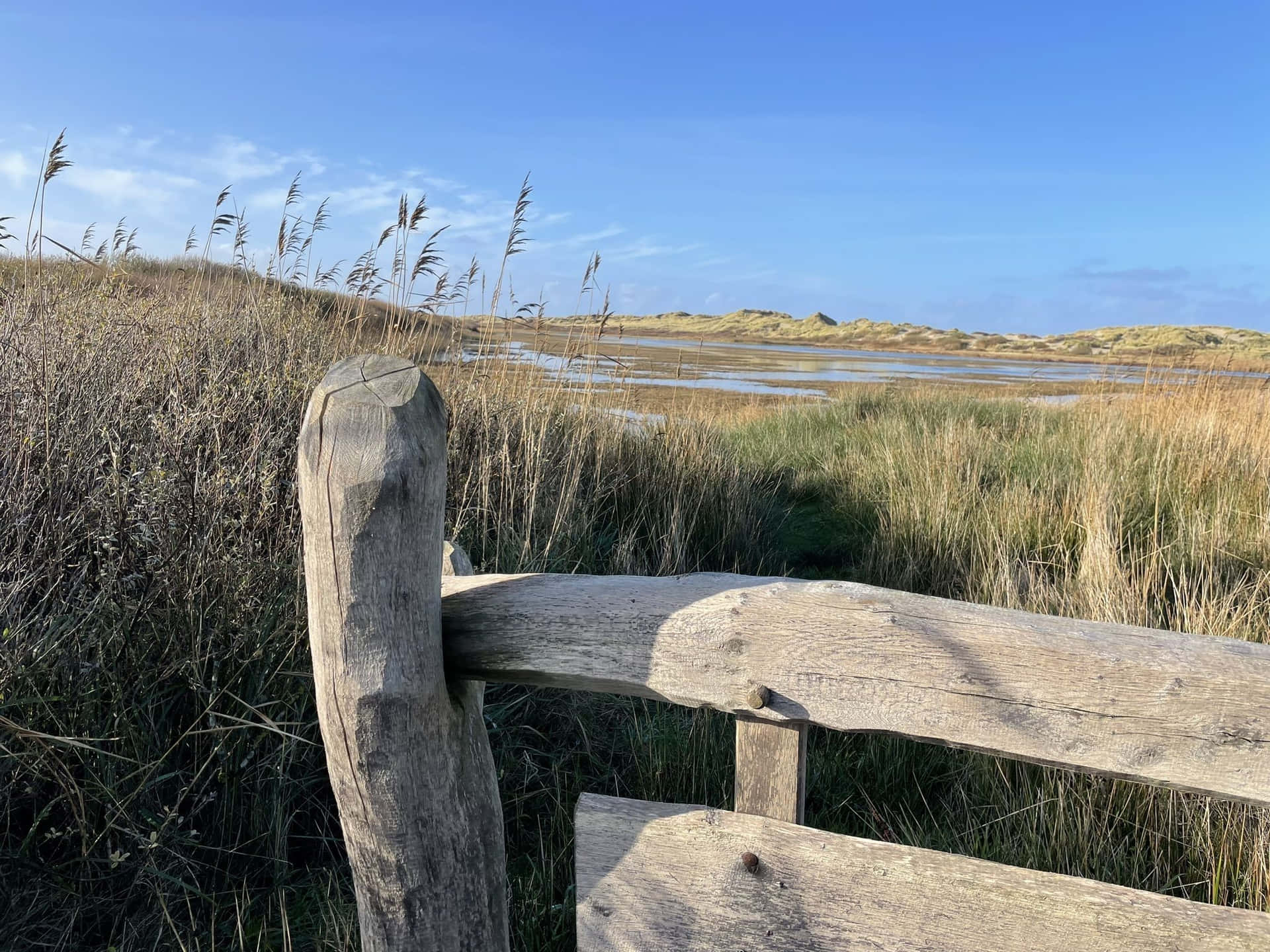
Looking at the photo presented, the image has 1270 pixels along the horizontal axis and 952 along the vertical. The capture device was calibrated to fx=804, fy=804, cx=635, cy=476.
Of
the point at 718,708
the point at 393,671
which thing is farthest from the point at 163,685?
the point at 718,708

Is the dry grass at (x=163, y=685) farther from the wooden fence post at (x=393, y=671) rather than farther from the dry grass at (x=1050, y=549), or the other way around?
the dry grass at (x=1050, y=549)

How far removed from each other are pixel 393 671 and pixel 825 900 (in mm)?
852

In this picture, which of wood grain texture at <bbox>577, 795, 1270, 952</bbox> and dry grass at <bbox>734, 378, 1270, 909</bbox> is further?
dry grass at <bbox>734, 378, 1270, 909</bbox>

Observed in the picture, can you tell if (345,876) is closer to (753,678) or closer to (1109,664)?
(753,678)

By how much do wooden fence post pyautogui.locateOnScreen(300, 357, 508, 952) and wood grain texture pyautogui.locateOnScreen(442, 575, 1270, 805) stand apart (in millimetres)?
139

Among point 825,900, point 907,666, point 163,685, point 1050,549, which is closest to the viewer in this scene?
point 907,666

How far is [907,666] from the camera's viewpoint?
1291 mm

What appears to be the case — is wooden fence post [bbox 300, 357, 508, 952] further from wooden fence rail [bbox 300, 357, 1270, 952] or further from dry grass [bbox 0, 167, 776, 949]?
dry grass [bbox 0, 167, 776, 949]

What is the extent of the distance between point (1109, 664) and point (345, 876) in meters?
2.25

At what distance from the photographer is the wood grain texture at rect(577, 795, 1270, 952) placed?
1.28 meters

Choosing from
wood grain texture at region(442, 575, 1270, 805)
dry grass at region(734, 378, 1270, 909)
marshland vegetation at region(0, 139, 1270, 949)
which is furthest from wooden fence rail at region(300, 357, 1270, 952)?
dry grass at region(734, 378, 1270, 909)

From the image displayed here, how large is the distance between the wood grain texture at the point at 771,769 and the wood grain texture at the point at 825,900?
29 millimetres

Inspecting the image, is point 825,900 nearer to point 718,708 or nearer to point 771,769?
point 771,769

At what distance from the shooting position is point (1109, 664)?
47.5 inches
